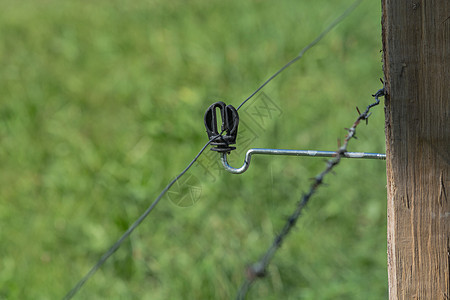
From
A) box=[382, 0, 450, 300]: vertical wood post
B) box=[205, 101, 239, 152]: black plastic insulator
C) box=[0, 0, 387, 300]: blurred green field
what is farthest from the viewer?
box=[0, 0, 387, 300]: blurred green field

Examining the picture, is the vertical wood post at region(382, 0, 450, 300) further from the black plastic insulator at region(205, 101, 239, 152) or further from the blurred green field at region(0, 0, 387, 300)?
the blurred green field at region(0, 0, 387, 300)

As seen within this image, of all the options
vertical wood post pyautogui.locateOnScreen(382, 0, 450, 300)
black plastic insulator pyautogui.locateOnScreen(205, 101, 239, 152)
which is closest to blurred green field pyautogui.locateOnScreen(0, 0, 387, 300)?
black plastic insulator pyautogui.locateOnScreen(205, 101, 239, 152)

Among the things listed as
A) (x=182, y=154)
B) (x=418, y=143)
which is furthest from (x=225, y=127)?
(x=182, y=154)

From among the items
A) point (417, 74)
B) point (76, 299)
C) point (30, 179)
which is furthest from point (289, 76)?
point (417, 74)

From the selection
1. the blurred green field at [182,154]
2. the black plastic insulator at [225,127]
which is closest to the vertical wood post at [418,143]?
the black plastic insulator at [225,127]

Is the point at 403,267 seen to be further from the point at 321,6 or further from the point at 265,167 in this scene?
the point at 321,6

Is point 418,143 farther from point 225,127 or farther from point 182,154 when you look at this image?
point 182,154
